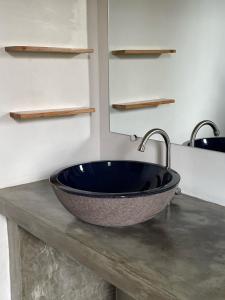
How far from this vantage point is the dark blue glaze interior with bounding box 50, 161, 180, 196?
5.38 feet

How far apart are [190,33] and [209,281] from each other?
0.96 m

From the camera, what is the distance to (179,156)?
1.67m

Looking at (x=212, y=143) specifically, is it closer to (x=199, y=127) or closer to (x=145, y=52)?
(x=199, y=127)

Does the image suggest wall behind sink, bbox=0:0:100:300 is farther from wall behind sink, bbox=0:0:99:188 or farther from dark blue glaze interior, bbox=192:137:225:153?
dark blue glaze interior, bbox=192:137:225:153

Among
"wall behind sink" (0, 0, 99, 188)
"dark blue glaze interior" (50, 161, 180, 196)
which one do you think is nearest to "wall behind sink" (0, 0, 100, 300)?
"wall behind sink" (0, 0, 99, 188)

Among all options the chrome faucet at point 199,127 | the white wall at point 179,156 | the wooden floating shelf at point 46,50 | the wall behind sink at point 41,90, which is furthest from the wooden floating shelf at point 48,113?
the chrome faucet at point 199,127

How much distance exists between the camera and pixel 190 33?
153cm

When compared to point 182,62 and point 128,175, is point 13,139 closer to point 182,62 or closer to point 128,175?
point 128,175

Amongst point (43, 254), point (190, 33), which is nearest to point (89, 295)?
point (43, 254)

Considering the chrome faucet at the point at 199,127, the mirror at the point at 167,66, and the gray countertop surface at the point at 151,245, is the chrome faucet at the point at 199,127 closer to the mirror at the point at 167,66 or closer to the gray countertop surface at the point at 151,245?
the mirror at the point at 167,66

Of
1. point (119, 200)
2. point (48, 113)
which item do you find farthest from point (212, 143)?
point (48, 113)

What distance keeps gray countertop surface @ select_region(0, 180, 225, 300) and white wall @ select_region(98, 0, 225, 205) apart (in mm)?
58

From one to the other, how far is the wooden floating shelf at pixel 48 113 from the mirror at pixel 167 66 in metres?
0.16

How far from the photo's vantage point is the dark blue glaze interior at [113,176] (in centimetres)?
164
